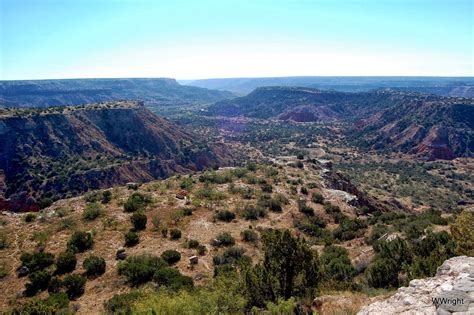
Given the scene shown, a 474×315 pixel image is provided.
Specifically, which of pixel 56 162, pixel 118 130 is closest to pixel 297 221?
pixel 56 162

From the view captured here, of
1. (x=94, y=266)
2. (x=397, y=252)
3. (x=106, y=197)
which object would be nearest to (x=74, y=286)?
(x=94, y=266)

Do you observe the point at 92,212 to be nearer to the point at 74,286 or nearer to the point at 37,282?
the point at 37,282

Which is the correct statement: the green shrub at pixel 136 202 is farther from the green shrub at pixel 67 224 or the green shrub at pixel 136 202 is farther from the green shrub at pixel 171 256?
the green shrub at pixel 171 256

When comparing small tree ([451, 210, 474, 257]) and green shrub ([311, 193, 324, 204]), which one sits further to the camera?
green shrub ([311, 193, 324, 204])

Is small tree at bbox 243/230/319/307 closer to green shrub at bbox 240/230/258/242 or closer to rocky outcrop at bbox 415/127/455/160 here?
green shrub at bbox 240/230/258/242

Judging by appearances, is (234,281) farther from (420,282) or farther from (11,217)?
(11,217)

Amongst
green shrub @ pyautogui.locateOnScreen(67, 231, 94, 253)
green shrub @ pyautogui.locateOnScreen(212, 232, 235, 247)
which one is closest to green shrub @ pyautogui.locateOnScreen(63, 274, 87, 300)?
green shrub @ pyautogui.locateOnScreen(67, 231, 94, 253)

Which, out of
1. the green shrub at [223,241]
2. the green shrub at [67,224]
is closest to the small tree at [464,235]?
the green shrub at [223,241]
